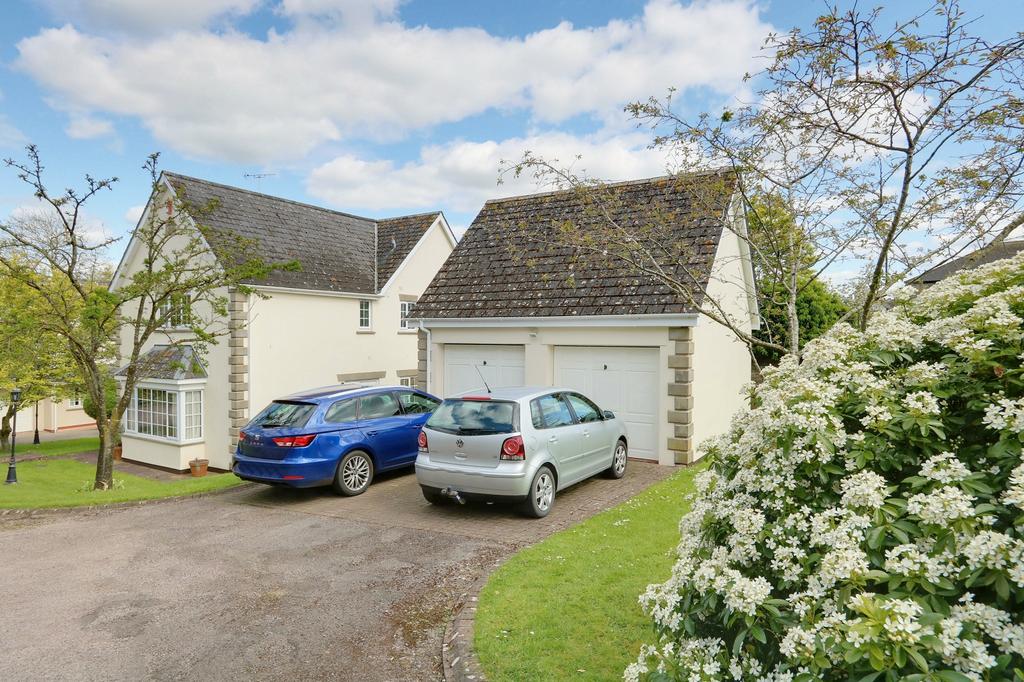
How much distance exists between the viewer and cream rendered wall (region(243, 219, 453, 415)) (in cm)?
1864

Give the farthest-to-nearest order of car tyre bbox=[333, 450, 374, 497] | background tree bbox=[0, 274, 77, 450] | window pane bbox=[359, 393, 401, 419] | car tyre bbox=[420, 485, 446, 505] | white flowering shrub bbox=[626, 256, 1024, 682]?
background tree bbox=[0, 274, 77, 450] → window pane bbox=[359, 393, 401, 419] → car tyre bbox=[333, 450, 374, 497] → car tyre bbox=[420, 485, 446, 505] → white flowering shrub bbox=[626, 256, 1024, 682]

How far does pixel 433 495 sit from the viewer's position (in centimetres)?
926

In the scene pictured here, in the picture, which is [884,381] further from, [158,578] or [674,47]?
[158,578]

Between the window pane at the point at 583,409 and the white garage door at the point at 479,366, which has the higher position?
the white garage door at the point at 479,366

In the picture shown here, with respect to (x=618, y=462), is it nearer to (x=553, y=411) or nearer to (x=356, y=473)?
(x=553, y=411)

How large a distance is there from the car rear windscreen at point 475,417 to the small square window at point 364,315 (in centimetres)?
1340

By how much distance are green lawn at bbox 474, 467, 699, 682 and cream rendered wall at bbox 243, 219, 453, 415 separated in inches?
536

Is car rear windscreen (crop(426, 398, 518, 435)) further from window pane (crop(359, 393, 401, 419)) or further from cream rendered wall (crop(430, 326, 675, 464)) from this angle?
cream rendered wall (crop(430, 326, 675, 464))

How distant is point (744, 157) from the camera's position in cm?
623

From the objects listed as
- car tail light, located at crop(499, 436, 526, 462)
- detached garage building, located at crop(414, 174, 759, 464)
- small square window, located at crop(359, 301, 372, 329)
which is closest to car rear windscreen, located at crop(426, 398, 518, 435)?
car tail light, located at crop(499, 436, 526, 462)

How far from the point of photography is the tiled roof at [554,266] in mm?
12609

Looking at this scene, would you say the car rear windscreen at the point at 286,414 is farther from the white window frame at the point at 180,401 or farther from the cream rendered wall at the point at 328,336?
the white window frame at the point at 180,401

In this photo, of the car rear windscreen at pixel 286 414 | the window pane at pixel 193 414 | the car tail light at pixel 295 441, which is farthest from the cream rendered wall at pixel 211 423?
the car tail light at pixel 295 441

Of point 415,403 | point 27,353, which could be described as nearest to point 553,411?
point 415,403
